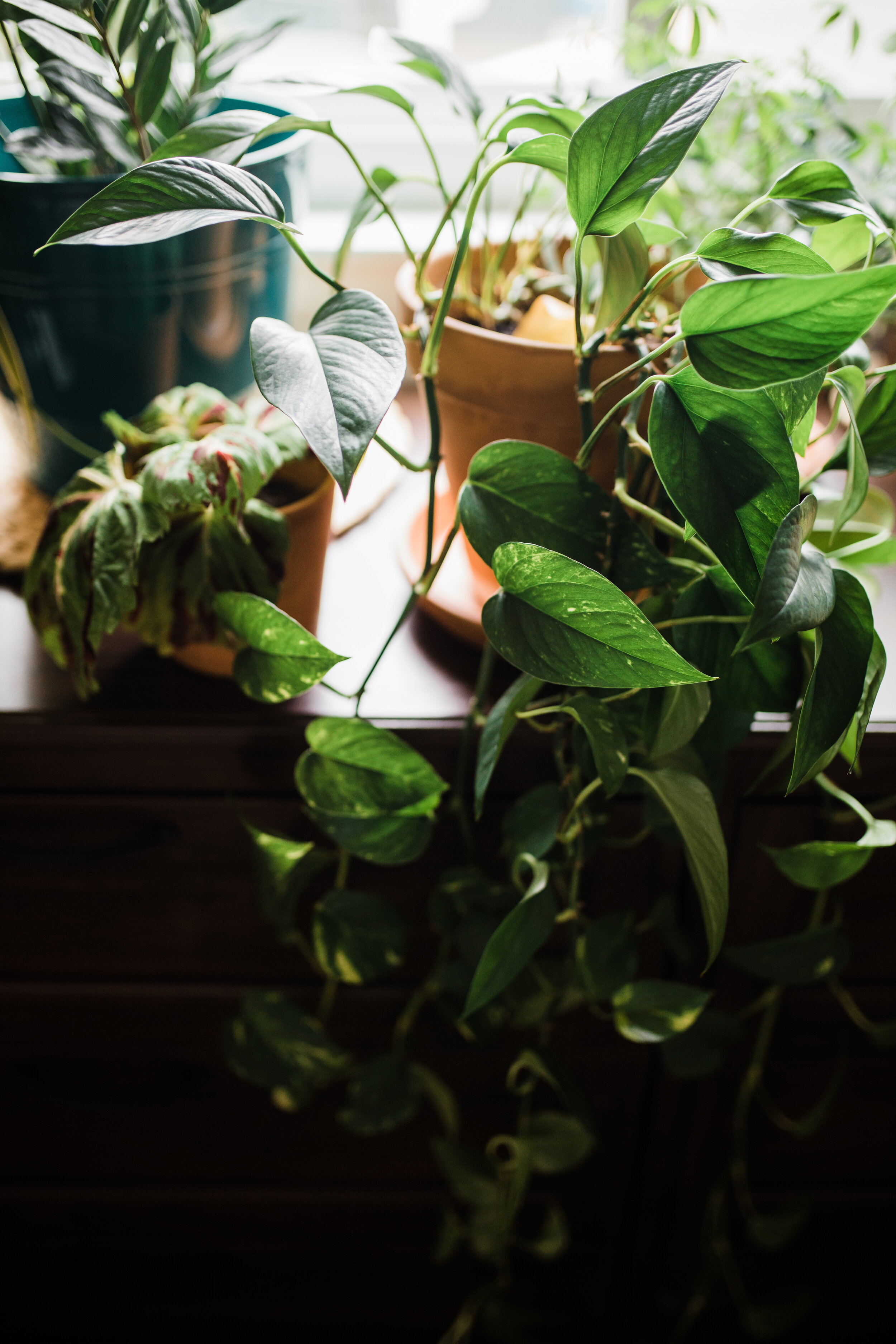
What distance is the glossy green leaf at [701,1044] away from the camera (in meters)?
0.62

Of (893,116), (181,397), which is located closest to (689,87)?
(181,397)

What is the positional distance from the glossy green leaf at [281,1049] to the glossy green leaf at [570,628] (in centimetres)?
37

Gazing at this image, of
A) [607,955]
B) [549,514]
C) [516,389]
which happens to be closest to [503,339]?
[516,389]

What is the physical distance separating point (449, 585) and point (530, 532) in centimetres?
24

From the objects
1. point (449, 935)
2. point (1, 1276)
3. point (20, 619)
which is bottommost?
point (1, 1276)

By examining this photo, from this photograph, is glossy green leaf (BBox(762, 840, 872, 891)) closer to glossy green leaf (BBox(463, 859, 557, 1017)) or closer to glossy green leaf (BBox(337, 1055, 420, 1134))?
glossy green leaf (BBox(463, 859, 557, 1017))

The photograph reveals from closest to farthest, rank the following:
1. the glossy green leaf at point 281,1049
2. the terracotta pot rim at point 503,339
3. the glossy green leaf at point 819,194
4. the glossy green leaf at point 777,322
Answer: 1. the glossy green leaf at point 777,322
2. the glossy green leaf at point 819,194
3. the terracotta pot rim at point 503,339
4. the glossy green leaf at point 281,1049

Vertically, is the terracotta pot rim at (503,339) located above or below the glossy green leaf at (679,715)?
above

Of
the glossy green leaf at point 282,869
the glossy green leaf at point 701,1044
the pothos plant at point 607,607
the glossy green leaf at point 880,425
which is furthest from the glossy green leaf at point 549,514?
the glossy green leaf at point 701,1044

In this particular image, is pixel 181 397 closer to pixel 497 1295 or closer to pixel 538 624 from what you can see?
pixel 538 624

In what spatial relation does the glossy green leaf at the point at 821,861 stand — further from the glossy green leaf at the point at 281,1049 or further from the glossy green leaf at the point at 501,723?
the glossy green leaf at the point at 281,1049

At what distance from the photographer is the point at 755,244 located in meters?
0.34

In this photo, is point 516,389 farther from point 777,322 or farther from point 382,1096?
point 382,1096

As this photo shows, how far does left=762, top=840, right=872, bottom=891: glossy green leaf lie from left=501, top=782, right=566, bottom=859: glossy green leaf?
0.37 feet
